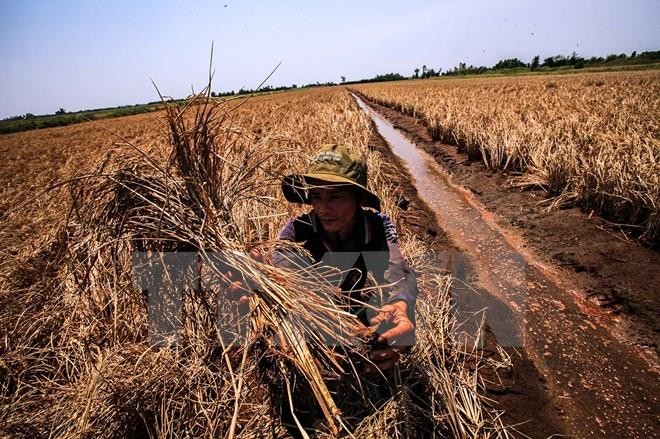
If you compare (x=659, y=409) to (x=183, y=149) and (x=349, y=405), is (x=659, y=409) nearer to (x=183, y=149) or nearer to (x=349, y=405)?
(x=349, y=405)

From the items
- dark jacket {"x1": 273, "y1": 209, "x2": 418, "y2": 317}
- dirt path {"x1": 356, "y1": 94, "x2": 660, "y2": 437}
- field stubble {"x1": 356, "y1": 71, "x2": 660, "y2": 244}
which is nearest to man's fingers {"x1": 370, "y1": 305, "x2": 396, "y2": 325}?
dark jacket {"x1": 273, "y1": 209, "x2": 418, "y2": 317}

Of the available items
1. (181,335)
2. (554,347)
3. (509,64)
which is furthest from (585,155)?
(509,64)

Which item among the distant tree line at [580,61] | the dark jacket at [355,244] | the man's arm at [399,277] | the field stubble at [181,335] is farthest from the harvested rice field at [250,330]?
the distant tree line at [580,61]

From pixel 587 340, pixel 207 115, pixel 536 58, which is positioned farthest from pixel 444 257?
pixel 536 58

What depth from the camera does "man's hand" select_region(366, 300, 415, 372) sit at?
141cm

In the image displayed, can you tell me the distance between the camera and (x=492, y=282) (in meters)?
3.04

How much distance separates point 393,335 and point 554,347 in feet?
5.15

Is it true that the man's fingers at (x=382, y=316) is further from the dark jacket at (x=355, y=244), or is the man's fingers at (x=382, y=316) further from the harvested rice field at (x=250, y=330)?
the dark jacket at (x=355, y=244)

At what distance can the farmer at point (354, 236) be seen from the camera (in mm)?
1482

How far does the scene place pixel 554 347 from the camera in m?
2.25

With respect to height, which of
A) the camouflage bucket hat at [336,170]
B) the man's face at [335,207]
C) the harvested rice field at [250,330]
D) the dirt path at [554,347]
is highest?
the camouflage bucket hat at [336,170]

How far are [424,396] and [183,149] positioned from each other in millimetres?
1753

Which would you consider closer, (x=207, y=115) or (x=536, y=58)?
(x=207, y=115)

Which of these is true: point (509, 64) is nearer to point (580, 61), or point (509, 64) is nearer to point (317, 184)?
point (580, 61)
